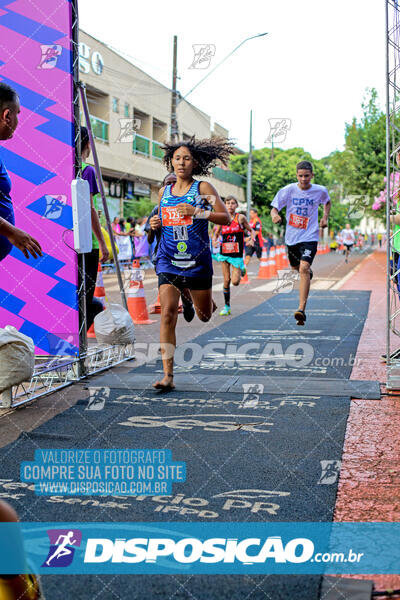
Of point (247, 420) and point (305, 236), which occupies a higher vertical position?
point (305, 236)

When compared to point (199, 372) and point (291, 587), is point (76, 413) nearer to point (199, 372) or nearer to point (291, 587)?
point (199, 372)

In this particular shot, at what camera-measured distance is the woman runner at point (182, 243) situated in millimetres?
5789

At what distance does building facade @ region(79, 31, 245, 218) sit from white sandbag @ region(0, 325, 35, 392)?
19562 mm

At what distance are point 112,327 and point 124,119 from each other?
22728 millimetres

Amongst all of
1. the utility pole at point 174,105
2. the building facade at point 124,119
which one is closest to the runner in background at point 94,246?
the utility pole at point 174,105

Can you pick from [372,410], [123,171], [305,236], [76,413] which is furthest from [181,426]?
[123,171]

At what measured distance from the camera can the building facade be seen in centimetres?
2636

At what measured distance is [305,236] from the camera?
8820 millimetres

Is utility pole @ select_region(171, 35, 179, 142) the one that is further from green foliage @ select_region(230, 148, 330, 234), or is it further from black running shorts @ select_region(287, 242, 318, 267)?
green foliage @ select_region(230, 148, 330, 234)

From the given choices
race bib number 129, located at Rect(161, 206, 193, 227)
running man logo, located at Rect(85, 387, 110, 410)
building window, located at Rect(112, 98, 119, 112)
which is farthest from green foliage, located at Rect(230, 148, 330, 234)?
running man logo, located at Rect(85, 387, 110, 410)

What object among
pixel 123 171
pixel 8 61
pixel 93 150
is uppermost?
pixel 123 171

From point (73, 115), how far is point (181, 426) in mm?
2799

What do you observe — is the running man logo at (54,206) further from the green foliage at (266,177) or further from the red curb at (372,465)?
the green foliage at (266,177)

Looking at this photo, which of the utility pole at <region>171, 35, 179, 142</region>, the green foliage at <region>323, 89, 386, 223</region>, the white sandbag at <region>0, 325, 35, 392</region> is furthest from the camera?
the green foliage at <region>323, 89, 386, 223</region>
